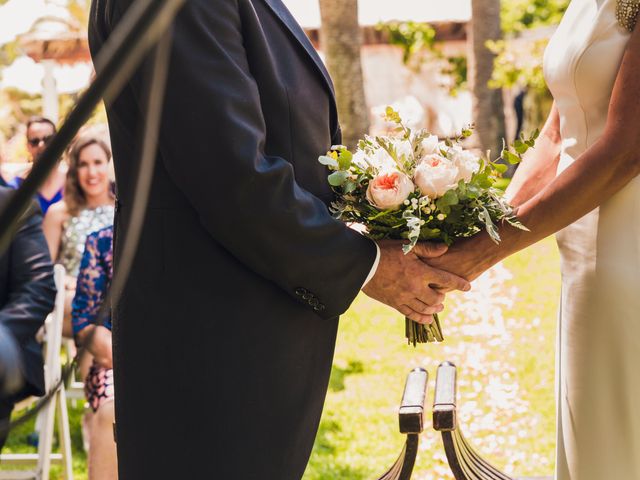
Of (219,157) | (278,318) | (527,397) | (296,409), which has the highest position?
(527,397)

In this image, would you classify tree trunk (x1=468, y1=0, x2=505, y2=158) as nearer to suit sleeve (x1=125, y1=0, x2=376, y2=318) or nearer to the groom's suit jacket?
the groom's suit jacket

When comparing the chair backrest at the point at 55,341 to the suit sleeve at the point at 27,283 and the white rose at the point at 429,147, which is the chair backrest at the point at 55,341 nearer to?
the suit sleeve at the point at 27,283

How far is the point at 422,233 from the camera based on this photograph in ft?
8.60

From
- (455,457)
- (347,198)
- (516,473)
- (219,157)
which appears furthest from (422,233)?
(516,473)

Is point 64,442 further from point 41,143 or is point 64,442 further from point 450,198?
point 450,198

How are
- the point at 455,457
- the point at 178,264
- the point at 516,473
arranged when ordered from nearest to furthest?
the point at 178,264 < the point at 455,457 < the point at 516,473

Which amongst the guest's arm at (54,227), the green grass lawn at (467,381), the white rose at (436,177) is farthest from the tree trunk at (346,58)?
the white rose at (436,177)

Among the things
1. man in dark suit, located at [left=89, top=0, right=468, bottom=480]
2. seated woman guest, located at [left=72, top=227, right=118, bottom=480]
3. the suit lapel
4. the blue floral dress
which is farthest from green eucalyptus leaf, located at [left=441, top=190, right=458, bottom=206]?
the blue floral dress

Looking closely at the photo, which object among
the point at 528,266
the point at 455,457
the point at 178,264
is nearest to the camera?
the point at 178,264

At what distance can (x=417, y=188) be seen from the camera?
2594 millimetres

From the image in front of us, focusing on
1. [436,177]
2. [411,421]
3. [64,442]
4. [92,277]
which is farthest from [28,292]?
[436,177]

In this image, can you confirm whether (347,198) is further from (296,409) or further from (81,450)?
(81,450)

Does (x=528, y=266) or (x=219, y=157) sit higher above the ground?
(x=528, y=266)

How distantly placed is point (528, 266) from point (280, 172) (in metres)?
9.16
